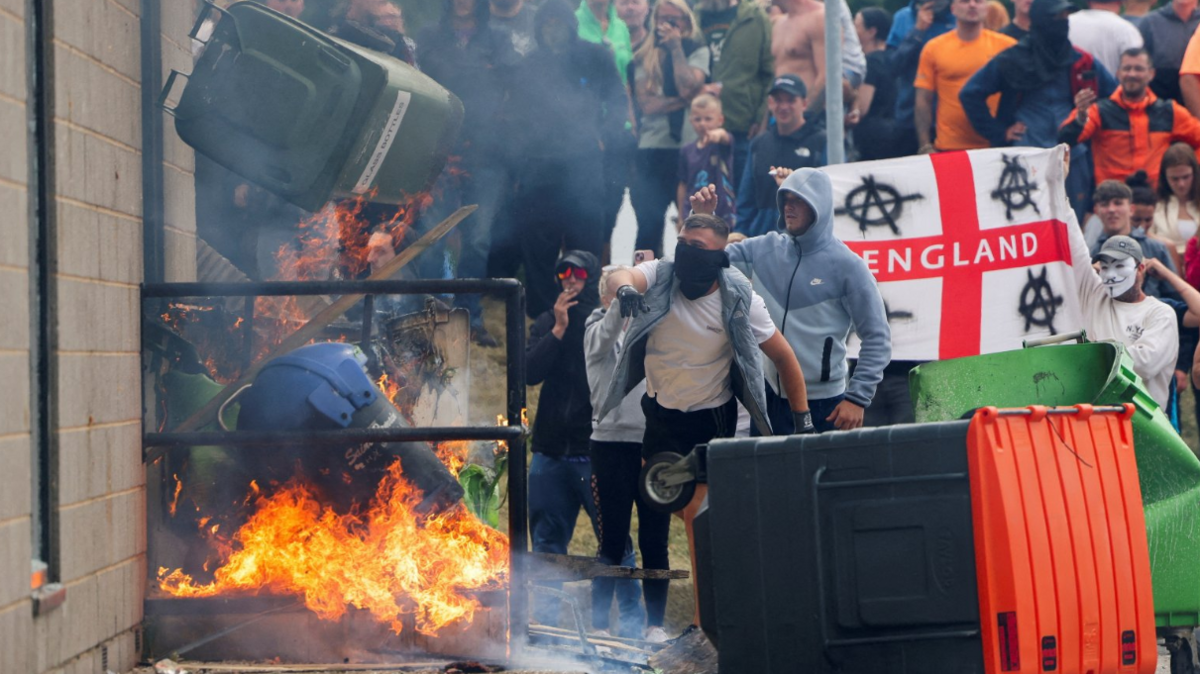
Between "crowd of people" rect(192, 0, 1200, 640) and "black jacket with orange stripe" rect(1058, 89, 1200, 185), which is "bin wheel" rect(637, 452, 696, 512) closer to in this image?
"crowd of people" rect(192, 0, 1200, 640)

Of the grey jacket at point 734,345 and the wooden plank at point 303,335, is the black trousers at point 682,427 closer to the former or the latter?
the grey jacket at point 734,345

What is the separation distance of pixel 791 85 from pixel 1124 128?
8.15 feet

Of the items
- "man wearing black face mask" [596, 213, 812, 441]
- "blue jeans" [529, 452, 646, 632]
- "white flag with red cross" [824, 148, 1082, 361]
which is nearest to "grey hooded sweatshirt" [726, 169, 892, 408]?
"man wearing black face mask" [596, 213, 812, 441]

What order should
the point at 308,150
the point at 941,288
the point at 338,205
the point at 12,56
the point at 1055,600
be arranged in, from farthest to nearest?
1. the point at 941,288
2. the point at 338,205
3. the point at 308,150
4. the point at 1055,600
5. the point at 12,56

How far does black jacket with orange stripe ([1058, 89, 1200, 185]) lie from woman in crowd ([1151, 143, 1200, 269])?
0.20m

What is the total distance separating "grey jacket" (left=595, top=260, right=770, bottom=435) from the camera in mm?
6242

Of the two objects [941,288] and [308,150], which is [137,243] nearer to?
[308,150]

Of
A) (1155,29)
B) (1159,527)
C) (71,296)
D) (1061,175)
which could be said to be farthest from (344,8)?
(1155,29)

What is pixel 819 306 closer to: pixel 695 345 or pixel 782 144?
pixel 695 345

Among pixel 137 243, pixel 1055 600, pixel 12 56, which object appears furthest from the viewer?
pixel 137 243

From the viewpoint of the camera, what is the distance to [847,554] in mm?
4688

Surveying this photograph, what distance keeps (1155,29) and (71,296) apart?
353 inches

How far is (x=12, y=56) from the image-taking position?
4.38 m

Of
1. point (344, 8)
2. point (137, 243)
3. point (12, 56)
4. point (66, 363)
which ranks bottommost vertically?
point (66, 363)
